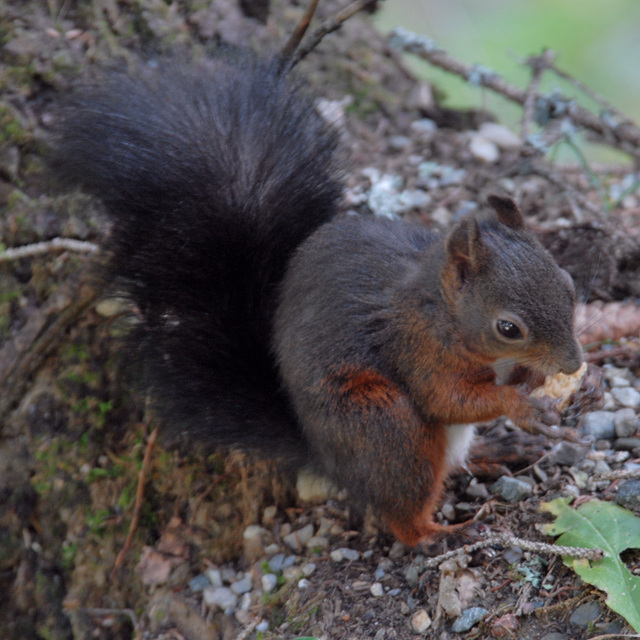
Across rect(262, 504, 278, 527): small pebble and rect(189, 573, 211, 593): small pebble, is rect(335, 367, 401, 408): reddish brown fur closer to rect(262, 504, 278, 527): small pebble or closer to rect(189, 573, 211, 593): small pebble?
rect(262, 504, 278, 527): small pebble

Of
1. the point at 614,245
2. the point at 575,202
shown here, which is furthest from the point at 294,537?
the point at 575,202

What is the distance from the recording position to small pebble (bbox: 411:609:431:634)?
67.8 inches

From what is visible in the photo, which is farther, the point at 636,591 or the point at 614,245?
the point at 614,245

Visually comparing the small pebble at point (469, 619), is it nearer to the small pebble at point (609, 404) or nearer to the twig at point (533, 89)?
the small pebble at point (609, 404)

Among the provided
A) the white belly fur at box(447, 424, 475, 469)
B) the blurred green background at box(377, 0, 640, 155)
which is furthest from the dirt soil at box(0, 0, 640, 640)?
the blurred green background at box(377, 0, 640, 155)

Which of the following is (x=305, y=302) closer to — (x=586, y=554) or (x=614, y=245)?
(x=586, y=554)

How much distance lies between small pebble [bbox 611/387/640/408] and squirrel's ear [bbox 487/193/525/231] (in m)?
0.61

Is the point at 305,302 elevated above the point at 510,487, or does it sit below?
above

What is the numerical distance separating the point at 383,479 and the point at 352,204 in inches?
46.0

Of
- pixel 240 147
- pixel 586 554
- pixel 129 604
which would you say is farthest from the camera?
pixel 129 604

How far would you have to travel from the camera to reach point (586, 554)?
5.24ft

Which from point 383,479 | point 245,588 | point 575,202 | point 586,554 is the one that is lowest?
point 245,588

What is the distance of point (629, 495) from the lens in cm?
170

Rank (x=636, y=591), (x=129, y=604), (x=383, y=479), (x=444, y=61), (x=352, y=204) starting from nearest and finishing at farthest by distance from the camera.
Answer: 1. (x=636, y=591)
2. (x=383, y=479)
3. (x=129, y=604)
4. (x=352, y=204)
5. (x=444, y=61)
